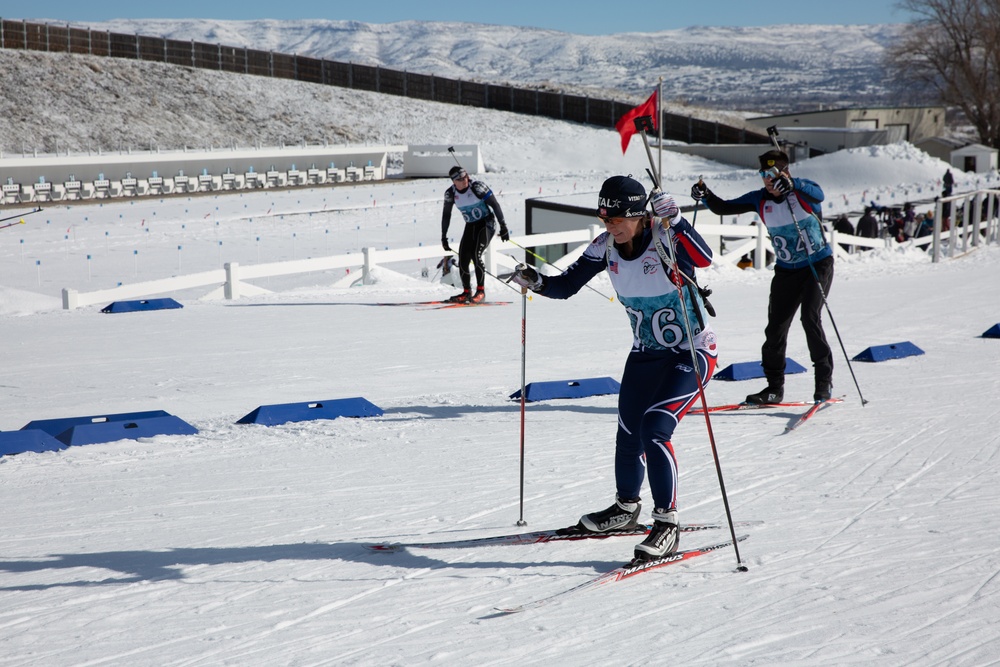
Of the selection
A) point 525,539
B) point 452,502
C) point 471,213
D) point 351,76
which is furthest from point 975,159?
point 525,539

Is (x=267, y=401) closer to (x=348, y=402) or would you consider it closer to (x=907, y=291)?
(x=348, y=402)

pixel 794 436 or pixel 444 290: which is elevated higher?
pixel 794 436

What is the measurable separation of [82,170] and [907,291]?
98.0ft

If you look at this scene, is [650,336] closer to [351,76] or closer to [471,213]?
[471,213]

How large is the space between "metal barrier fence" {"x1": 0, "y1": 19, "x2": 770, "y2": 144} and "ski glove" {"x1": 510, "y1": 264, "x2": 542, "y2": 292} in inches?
1886

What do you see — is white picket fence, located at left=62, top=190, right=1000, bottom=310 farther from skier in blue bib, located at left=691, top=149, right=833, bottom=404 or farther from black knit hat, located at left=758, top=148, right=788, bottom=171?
black knit hat, located at left=758, top=148, right=788, bottom=171

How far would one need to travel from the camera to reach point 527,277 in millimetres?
4605

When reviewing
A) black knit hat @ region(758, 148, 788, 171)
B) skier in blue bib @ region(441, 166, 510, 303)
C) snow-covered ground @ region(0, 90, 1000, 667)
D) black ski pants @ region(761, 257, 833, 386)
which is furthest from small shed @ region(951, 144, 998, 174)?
black knit hat @ region(758, 148, 788, 171)

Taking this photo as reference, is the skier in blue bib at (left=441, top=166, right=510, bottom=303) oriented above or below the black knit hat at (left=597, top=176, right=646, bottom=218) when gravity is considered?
below

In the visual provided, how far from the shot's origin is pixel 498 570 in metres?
4.36

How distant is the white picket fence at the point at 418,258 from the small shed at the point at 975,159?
23033 mm

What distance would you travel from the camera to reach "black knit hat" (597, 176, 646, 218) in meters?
4.24

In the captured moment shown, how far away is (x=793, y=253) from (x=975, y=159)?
42.7 metres

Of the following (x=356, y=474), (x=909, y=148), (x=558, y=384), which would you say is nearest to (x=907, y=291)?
(x=558, y=384)
